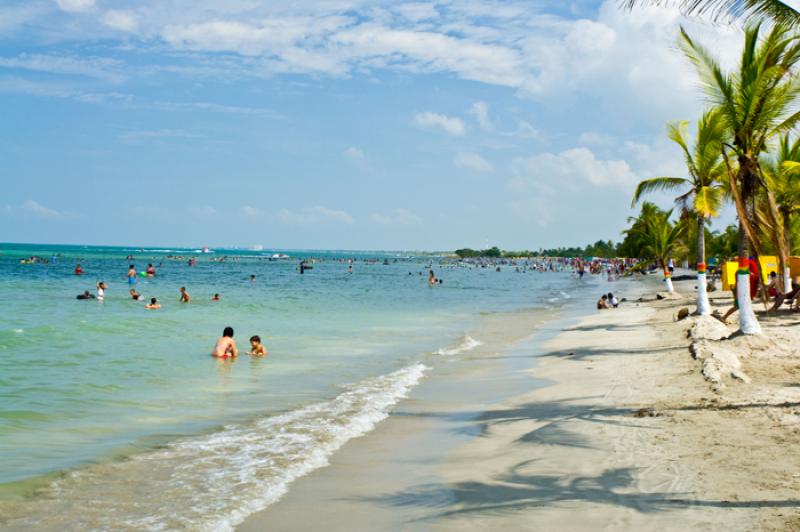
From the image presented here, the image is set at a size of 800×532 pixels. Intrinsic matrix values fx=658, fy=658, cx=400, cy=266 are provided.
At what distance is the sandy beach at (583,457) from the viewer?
187 inches

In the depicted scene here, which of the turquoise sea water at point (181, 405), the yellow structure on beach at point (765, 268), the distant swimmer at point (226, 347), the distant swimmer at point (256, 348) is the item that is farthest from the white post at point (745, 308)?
the yellow structure on beach at point (765, 268)

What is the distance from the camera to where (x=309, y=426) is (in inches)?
325

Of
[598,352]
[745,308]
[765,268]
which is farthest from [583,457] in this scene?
[765,268]

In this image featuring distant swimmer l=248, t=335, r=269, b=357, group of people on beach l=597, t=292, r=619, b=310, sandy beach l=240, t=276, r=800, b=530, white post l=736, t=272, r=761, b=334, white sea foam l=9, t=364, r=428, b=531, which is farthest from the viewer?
group of people on beach l=597, t=292, r=619, b=310

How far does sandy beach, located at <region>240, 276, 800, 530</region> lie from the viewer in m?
4.75

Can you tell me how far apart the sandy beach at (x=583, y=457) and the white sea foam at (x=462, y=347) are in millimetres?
4587

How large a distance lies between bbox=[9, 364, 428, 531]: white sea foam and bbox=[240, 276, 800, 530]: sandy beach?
0.27 meters

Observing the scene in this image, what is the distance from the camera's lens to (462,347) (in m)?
16.5

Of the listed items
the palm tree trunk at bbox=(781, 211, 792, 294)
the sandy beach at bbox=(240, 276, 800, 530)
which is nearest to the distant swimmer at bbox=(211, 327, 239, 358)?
the sandy beach at bbox=(240, 276, 800, 530)

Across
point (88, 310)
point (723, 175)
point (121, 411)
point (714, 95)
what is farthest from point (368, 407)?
point (88, 310)

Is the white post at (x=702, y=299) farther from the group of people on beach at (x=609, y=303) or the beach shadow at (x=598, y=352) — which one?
the group of people on beach at (x=609, y=303)

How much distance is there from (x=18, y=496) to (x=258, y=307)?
23.6 metres

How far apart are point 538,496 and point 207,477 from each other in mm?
3080

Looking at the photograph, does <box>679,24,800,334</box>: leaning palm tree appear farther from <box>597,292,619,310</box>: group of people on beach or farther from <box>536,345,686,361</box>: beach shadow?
<box>597,292,619,310</box>: group of people on beach
